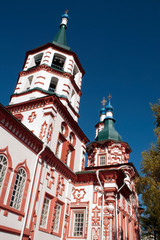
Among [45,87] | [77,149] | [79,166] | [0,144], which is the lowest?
[0,144]

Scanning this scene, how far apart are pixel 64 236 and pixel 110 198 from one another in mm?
3460

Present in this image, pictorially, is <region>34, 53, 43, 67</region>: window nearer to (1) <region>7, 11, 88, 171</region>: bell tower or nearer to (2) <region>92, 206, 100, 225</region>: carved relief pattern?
(1) <region>7, 11, 88, 171</region>: bell tower

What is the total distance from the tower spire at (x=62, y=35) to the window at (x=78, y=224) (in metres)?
13.4

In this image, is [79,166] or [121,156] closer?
[79,166]

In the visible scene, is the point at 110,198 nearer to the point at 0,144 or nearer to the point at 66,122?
the point at 66,122

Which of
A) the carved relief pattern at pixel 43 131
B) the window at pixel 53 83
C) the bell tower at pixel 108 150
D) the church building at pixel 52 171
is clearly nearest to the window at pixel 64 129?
the church building at pixel 52 171

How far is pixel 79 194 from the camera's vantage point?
15117 mm

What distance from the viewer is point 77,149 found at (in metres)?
17.5

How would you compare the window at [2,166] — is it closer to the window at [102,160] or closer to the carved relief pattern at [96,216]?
the carved relief pattern at [96,216]

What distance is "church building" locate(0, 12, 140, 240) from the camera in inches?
407

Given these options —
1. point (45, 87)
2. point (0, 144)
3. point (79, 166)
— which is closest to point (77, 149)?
point (79, 166)

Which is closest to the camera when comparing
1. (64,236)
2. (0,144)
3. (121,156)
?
(0,144)

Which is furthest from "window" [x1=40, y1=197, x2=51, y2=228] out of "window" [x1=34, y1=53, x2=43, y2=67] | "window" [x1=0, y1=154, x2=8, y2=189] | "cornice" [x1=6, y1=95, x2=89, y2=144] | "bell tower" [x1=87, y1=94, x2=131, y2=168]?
"bell tower" [x1=87, y1=94, x2=131, y2=168]

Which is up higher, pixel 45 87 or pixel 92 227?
pixel 45 87
